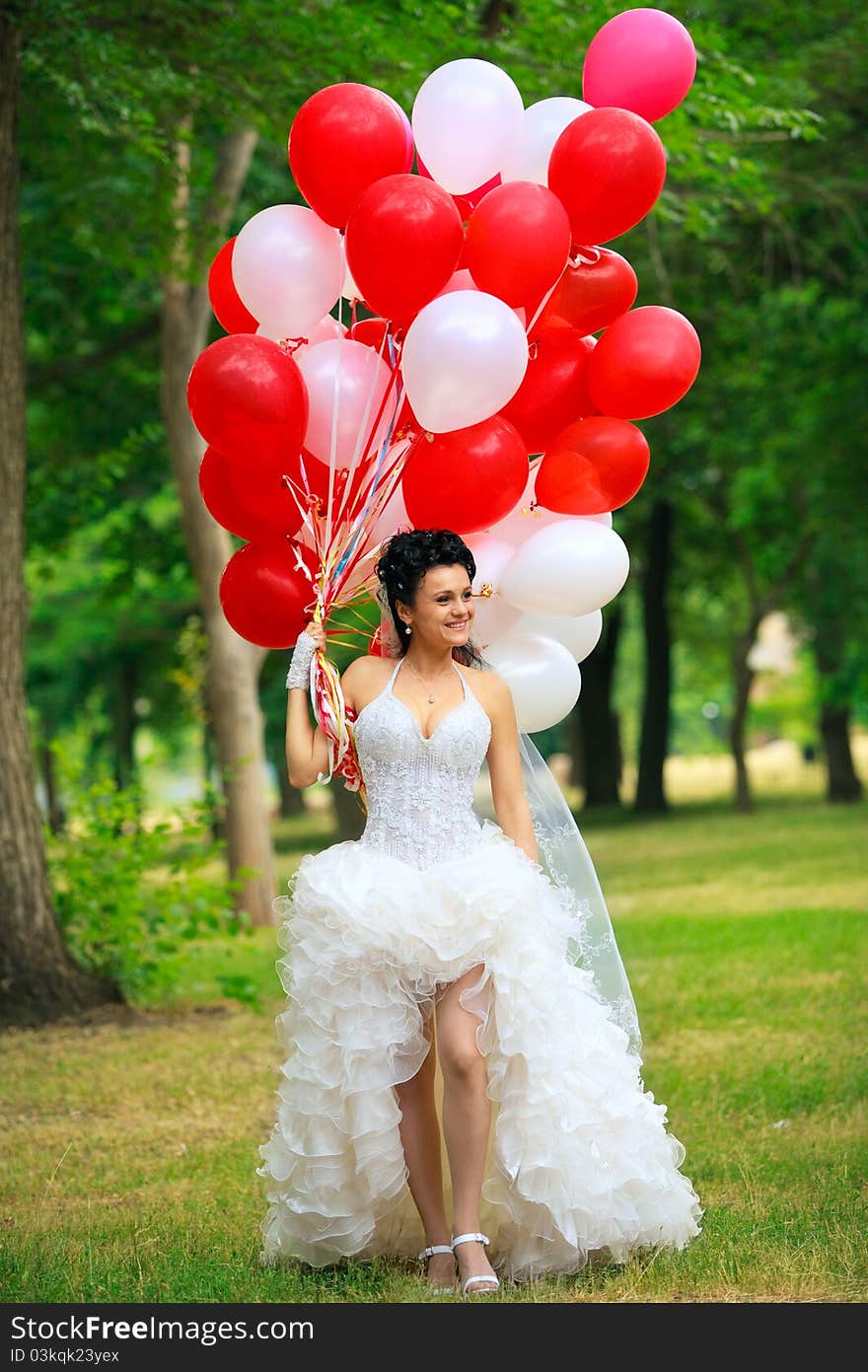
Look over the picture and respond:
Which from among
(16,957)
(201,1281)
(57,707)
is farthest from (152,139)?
(57,707)

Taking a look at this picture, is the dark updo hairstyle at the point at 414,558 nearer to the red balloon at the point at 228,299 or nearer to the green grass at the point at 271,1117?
the red balloon at the point at 228,299

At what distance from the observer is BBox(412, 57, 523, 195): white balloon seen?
437 centimetres

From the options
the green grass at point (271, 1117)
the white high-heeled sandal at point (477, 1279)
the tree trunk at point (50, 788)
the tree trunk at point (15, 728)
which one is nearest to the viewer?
the white high-heeled sandal at point (477, 1279)

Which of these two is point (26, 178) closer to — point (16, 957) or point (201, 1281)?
point (16, 957)

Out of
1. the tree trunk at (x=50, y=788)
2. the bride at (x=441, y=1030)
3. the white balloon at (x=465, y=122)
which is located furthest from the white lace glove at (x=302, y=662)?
the tree trunk at (x=50, y=788)

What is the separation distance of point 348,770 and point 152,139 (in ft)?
18.2

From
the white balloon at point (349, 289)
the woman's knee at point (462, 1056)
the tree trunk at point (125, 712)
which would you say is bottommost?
the woman's knee at point (462, 1056)

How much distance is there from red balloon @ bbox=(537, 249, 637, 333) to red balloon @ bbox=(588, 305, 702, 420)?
12 cm

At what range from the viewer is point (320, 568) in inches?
173

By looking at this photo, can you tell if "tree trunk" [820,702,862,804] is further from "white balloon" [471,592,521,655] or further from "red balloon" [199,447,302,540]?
"red balloon" [199,447,302,540]

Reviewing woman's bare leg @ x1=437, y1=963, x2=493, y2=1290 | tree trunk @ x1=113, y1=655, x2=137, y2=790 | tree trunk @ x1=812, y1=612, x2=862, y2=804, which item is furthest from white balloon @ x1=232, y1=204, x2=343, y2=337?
tree trunk @ x1=113, y1=655, x2=137, y2=790

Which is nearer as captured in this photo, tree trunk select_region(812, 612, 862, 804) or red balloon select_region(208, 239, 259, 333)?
red balloon select_region(208, 239, 259, 333)

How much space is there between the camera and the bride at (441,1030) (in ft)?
13.1

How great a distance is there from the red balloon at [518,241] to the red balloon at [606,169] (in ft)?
0.25
